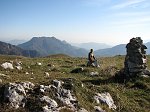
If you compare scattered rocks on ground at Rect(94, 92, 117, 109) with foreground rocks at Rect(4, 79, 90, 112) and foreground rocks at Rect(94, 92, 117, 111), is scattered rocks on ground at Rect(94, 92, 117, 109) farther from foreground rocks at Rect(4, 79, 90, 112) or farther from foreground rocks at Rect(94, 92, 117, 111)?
foreground rocks at Rect(4, 79, 90, 112)

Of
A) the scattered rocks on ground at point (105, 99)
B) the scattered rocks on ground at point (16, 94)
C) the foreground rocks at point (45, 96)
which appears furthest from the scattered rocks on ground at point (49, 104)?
the scattered rocks on ground at point (105, 99)

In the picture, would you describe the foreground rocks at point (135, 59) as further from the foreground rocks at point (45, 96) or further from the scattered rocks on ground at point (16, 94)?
the scattered rocks on ground at point (16, 94)

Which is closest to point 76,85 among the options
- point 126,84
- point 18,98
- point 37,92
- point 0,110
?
point 37,92

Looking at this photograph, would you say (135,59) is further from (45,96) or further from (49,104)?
(49,104)

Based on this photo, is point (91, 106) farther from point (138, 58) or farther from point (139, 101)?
point (138, 58)

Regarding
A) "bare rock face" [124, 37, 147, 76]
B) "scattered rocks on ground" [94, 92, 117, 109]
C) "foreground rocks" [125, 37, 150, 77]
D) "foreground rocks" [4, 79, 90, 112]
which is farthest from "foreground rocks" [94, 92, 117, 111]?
"bare rock face" [124, 37, 147, 76]

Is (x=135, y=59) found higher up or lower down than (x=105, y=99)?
higher up

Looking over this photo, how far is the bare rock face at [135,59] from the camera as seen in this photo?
32031 mm

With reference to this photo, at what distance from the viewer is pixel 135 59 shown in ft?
108

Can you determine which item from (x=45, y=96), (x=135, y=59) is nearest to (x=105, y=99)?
(x=45, y=96)

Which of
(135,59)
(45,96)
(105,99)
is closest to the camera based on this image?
(45,96)

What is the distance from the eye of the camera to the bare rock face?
105 feet

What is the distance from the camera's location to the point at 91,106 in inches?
795

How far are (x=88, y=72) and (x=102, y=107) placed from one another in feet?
51.6
